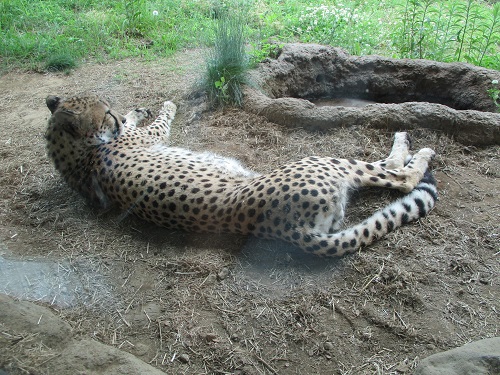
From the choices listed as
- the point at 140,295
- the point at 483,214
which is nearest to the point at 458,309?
the point at 483,214

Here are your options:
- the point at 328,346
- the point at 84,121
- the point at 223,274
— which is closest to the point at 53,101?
the point at 84,121

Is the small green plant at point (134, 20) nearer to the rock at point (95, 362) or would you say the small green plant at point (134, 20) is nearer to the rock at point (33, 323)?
the rock at point (33, 323)

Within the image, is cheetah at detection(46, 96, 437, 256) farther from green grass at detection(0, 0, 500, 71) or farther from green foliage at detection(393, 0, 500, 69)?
green foliage at detection(393, 0, 500, 69)

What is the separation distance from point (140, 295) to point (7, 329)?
774 mm

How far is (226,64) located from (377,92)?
1.67 m

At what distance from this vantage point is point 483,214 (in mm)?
3213

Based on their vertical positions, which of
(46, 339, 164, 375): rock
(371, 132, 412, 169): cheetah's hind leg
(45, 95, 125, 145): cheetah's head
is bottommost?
(46, 339, 164, 375): rock

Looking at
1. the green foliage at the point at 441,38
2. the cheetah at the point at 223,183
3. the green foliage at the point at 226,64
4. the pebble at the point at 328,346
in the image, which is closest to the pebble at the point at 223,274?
the cheetah at the point at 223,183

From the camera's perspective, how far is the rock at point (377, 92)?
395cm

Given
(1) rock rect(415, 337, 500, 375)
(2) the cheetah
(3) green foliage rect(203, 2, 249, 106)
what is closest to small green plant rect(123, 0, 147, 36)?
(3) green foliage rect(203, 2, 249, 106)

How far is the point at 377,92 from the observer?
204 inches

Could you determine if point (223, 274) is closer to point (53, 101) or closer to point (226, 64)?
point (53, 101)

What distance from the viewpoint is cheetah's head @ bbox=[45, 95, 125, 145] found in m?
3.72

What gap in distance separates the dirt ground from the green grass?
89.4 inches
